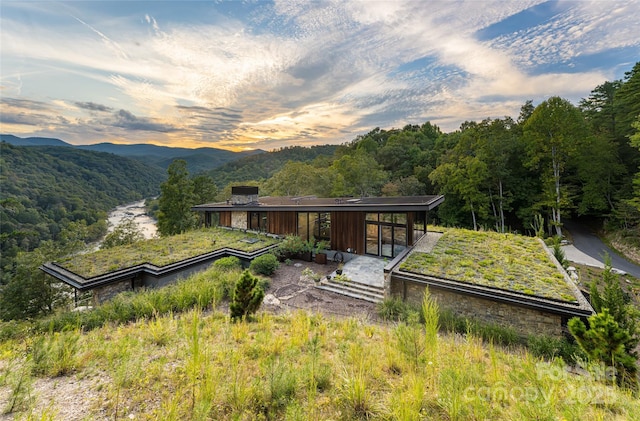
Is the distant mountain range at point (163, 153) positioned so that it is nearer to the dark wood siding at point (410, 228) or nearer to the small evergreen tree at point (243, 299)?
the dark wood siding at point (410, 228)

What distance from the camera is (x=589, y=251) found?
58.8 feet

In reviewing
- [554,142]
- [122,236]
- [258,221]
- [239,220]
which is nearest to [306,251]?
[258,221]

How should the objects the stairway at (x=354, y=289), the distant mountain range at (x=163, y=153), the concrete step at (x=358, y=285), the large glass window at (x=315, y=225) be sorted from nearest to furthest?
the stairway at (x=354, y=289) < the concrete step at (x=358, y=285) < the large glass window at (x=315, y=225) < the distant mountain range at (x=163, y=153)

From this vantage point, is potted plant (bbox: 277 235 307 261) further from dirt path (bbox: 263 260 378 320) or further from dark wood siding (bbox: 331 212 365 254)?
dark wood siding (bbox: 331 212 365 254)

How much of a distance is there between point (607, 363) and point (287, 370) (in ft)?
16.5

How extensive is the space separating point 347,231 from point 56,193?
51.9 metres

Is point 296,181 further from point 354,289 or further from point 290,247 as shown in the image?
point 354,289

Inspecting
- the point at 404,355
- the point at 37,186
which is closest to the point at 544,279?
the point at 404,355

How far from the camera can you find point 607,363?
393 cm

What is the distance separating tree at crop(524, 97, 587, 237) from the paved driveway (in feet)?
5.83

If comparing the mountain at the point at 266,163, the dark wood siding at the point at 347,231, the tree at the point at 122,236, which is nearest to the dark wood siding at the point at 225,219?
the dark wood siding at the point at 347,231

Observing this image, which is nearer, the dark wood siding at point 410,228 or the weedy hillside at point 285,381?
the weedy hillside at point 285,381

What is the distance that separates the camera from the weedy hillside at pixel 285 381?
2.56 metres

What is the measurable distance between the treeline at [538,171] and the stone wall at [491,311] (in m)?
13.4
